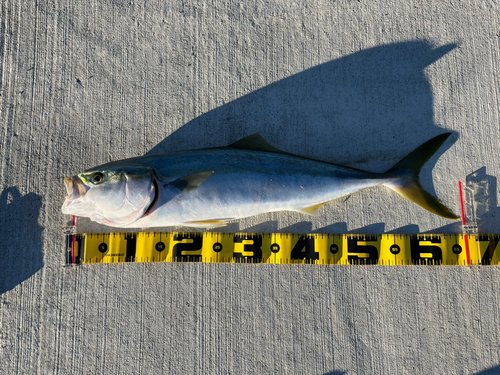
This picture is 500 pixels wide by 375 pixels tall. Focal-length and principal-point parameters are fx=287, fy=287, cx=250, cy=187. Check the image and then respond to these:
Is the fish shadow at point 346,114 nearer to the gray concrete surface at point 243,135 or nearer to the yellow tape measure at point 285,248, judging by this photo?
the gray concrete surface at point 243,135

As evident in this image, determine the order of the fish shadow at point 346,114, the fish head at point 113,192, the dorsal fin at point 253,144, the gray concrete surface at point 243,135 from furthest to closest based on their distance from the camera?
the fish shadow at point 346,114 < the gray concrete surface at point 243,135 < the dorsal fin at point 253,144 < the fish head at point 113,192

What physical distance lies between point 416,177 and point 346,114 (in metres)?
0.88

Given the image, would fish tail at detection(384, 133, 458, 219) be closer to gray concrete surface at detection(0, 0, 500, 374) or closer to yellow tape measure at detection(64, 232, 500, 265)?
gray concrete surface at detection(0, 0, 500, 374)

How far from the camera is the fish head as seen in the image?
2189 mm

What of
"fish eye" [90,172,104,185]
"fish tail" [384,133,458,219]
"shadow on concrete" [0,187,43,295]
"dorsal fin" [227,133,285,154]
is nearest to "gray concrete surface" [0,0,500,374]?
"shadow on concrete" [0,187,43,295]

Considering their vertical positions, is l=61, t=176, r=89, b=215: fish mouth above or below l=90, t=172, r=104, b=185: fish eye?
below

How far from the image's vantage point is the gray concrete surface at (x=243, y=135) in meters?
2.63

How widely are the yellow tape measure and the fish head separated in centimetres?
57

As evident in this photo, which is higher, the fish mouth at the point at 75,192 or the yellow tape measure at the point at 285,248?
the fish mouth at the point at 75,192

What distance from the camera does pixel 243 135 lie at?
9.37 ft

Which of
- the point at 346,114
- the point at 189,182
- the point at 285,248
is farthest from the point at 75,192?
the point at 346,114

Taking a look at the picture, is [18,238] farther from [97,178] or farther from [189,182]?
[189,182]

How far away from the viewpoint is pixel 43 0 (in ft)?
9.73

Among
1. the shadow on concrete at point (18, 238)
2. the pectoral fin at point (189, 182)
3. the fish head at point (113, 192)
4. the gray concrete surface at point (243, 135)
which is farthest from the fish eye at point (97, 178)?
the shadow on concrete at point (18, 238)
